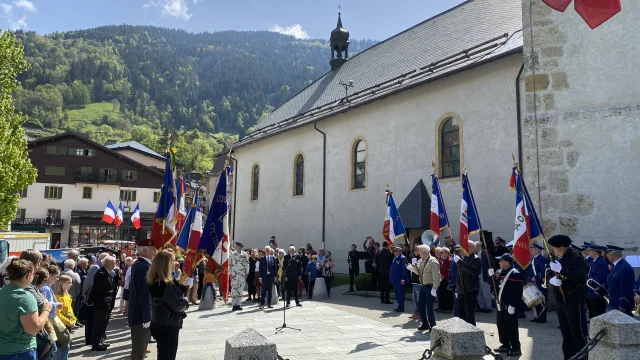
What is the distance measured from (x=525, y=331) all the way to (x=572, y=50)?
7.61m

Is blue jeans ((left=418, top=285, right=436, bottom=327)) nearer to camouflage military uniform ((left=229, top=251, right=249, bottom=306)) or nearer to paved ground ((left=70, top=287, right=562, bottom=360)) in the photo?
paved ground ((left=70, top=287, right=562, bottom=360))

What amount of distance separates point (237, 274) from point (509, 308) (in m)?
8.82

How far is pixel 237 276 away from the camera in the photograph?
14.6 m

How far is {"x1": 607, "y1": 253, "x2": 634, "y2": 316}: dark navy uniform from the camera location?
8.04 m

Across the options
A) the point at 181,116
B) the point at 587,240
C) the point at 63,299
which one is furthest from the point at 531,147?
the point at 181,116

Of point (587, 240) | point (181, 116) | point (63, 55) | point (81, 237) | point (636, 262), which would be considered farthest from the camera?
point (63, 55)

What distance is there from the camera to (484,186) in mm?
17297

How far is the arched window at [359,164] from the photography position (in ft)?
77.3

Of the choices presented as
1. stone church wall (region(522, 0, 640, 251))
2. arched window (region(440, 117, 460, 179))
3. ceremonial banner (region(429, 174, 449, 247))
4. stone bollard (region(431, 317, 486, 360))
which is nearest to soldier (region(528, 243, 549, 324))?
stone church wall (region(522, 0, 640, 251))

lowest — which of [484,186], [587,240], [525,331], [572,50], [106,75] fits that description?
[525,331]

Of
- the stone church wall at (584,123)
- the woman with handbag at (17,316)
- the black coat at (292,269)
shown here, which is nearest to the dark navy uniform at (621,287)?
the stone church wall at (584,123)

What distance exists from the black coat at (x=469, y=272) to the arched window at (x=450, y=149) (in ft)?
31.4

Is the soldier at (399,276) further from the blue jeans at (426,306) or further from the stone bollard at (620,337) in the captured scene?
the stone bollard at (620,337)

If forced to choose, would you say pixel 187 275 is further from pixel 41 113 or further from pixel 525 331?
pixel 41 113
